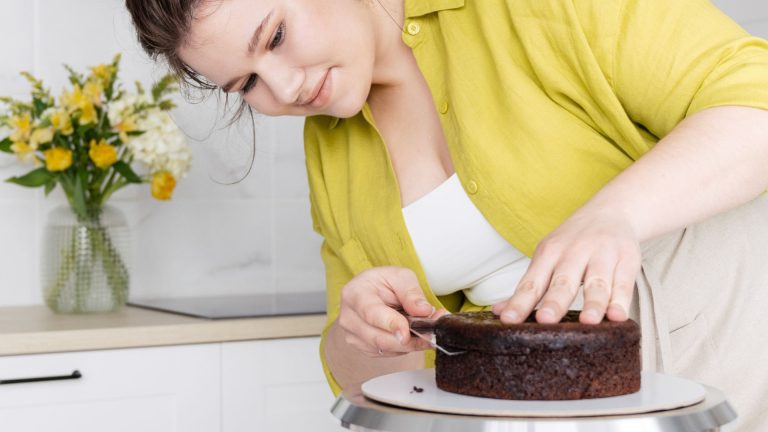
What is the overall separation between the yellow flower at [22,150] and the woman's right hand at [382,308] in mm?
1201

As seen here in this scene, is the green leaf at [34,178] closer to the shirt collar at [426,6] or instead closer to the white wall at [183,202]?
the white wall at [183,202]

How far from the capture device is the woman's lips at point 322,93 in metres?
1.19

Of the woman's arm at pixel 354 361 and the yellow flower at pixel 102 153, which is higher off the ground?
the yellow flower at pixel 102 153

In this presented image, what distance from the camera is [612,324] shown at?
729mm

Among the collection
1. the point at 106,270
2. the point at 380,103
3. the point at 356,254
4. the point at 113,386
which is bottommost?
the point at 113,386

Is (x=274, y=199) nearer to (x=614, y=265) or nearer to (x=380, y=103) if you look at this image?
Result: (x=380, y=103)

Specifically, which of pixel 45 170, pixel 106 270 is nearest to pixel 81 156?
pixel 45 170

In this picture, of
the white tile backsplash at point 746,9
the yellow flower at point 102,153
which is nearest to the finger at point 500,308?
the yellow flower at point 102,153

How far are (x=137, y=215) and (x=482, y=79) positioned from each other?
1328 millimetres

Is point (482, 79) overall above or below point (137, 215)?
above

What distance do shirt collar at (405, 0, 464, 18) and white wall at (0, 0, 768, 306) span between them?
1.13 meters

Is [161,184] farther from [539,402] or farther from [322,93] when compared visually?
[539,402]

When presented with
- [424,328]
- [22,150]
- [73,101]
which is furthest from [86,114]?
[424,328]

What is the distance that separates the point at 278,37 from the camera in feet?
3.80
